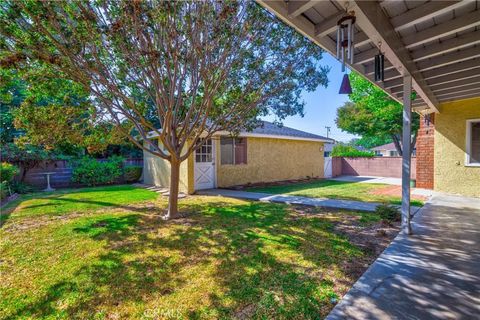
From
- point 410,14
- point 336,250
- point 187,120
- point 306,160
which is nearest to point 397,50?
point 410,14

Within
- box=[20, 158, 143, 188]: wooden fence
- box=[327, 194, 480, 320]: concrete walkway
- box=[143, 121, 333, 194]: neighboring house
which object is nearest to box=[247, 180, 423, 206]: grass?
box=[143, 121, 333, 194]: neighboring house

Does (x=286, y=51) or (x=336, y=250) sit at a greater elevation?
(x=286, y=51)

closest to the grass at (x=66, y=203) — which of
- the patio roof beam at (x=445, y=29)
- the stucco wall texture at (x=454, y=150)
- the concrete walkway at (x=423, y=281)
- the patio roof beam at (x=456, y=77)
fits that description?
the concrete walkway at (x=423, y=281)

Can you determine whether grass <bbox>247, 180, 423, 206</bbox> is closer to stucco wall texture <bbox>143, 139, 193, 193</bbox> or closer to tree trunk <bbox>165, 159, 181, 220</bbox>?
stucco wall texture <bbox>143, 139, 193, 193</bbox>

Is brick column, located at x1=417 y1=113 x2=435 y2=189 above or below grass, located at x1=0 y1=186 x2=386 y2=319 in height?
above

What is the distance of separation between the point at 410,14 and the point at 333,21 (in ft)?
3.25

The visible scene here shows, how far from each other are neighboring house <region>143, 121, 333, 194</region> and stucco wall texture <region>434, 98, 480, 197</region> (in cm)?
613

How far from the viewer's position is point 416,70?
14.8 feet

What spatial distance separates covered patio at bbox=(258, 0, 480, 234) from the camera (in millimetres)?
2791

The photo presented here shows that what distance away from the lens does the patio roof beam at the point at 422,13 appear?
278 cm

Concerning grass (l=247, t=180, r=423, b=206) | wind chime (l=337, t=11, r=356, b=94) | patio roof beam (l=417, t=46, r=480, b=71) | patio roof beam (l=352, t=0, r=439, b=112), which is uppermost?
patio roof beam (l=417, t=46, r=480, b=71)

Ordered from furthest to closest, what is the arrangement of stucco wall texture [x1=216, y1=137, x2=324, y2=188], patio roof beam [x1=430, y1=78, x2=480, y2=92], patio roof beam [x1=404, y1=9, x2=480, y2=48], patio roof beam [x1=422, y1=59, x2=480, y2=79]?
1. stucco wall texture [x1=216, y1=137, x2=324, y2=188]
2. patio roof beam [x1=430, y1=78, x2=480, y2=92]
3. patio roof beam [x1=422, y1=59, x2=480, y2=79]
4. patio roof beam [x1=404, y1=9, x2=480, y2=48]

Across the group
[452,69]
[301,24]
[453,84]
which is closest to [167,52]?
[301,24]

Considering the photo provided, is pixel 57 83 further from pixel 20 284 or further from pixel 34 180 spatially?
pixel 34 180
